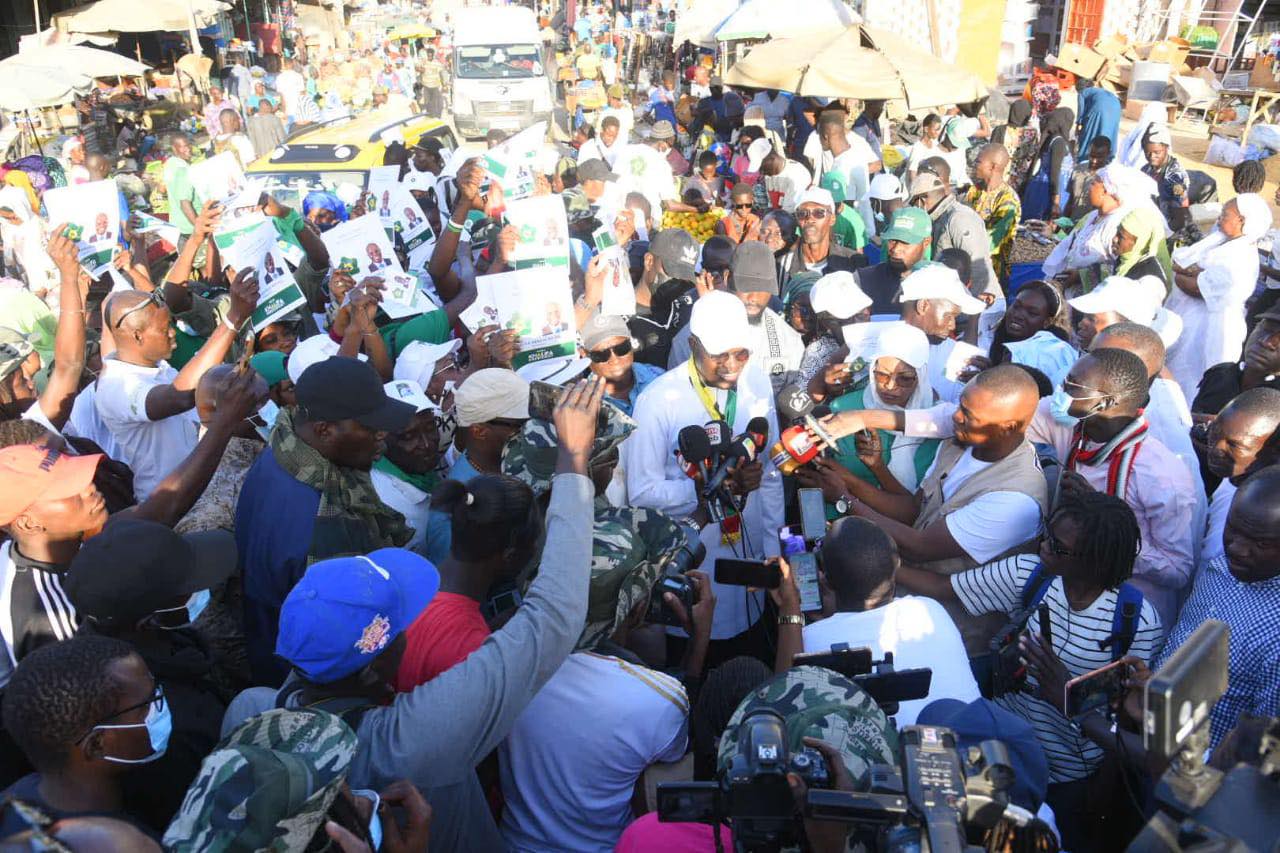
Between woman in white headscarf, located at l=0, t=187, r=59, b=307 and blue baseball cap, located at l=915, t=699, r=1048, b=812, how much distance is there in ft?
23.9

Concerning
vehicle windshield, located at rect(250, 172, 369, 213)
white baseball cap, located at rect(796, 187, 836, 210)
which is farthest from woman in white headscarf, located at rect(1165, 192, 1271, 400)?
vehicle windshield, located at rect(250, 172, 369, 213)

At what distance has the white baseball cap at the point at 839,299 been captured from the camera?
205 inches

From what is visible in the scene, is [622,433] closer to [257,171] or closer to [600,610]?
[600,610]

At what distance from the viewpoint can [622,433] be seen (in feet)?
10.6

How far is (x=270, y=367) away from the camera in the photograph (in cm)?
441

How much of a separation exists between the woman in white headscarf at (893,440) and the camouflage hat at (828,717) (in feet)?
6.32

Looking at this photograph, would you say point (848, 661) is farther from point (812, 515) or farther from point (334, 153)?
point (334, 153)

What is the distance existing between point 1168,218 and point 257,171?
10.0 m

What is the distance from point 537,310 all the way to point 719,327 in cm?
98

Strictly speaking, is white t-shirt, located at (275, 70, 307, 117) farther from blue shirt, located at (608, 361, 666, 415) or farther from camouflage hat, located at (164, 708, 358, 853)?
camouflage hat, located at (164, 708, 358, 853)

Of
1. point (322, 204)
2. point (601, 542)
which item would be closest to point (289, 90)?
point (322, 204)

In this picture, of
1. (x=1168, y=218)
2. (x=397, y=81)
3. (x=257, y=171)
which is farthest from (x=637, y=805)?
(x=397, y=81)

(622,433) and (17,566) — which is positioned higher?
(622,433)

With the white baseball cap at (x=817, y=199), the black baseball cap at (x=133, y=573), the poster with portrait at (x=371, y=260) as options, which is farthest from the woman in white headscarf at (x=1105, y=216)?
the black baseball cap at (x=133, y=573)
